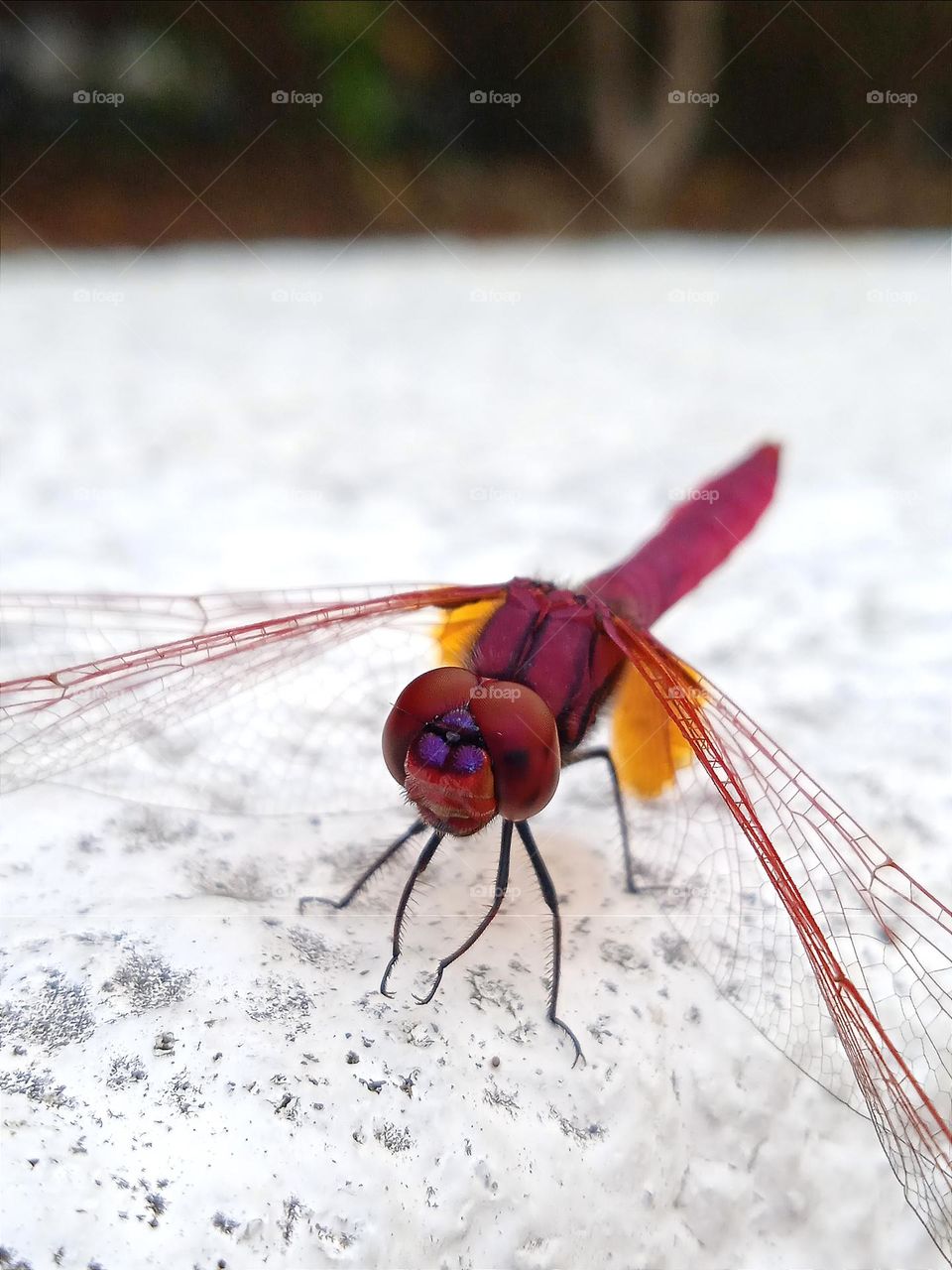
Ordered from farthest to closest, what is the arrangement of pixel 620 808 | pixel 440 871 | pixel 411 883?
pixel 620 808 → pixel 440 871 → pixel 411 883

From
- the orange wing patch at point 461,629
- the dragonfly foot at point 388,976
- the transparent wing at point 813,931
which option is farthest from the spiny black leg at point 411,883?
the transparent wing at point 813,931

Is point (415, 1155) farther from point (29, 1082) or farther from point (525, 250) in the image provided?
point (525, 250)

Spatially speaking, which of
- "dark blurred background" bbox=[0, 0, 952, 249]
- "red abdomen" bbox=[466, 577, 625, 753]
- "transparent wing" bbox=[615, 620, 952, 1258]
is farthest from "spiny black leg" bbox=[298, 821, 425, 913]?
"dark blurred background" bbox=[0, 0, 952, 249]

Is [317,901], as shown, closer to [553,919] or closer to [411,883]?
[411,883]

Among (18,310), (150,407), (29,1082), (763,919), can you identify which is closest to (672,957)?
(763,919)

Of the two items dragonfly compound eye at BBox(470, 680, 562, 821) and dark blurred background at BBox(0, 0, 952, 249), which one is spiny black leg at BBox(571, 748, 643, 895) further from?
dark blurred background at BBox(0, 0, 952, 249)

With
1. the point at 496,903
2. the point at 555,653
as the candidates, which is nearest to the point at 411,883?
the point at 496,903

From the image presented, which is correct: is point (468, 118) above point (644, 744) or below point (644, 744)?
above

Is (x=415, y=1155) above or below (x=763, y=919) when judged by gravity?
below
